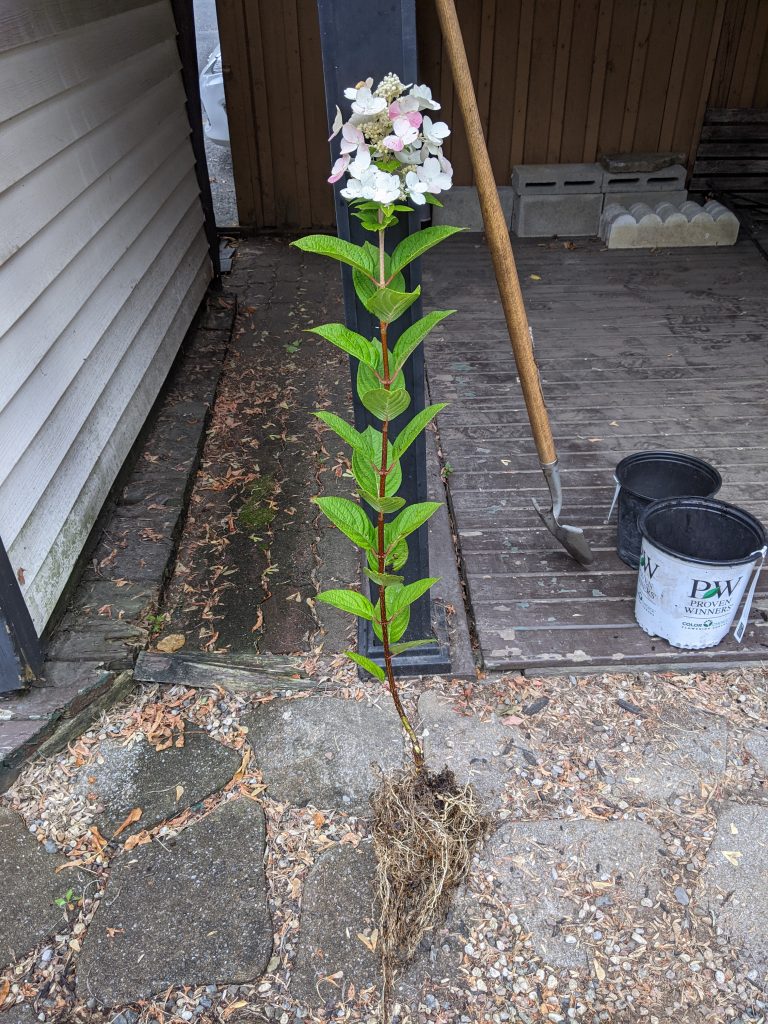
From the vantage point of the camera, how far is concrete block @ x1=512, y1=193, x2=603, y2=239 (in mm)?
6297

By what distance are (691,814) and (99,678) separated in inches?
71.4

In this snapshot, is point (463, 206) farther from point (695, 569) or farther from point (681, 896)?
point (681, 896)

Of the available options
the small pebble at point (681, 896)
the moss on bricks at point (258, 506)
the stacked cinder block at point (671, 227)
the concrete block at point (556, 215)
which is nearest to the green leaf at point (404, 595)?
the small pebble at point (681, 896)

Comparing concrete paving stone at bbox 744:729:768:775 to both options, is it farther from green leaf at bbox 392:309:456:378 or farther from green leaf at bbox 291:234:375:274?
green leaf at bbox 291:234:375:274

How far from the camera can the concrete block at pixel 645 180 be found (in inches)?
246

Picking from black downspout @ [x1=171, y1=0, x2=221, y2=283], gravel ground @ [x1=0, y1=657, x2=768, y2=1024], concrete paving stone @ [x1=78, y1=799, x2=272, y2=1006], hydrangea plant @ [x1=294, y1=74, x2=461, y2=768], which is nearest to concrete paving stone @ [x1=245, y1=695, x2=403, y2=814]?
gravel ground @ [x1=0, y1=657, x2=768, y2=1024]

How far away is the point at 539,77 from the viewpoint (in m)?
6.09

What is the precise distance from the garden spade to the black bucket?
157 millimetres

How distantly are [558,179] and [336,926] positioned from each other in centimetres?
583

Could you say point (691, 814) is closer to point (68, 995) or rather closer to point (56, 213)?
point (68, 995)

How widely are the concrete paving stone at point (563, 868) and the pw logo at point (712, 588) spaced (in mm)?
749

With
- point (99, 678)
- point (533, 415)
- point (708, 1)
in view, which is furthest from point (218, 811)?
point (708, 1)

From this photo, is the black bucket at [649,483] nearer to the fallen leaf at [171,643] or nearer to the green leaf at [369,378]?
Result: the green leaf at [369,378]

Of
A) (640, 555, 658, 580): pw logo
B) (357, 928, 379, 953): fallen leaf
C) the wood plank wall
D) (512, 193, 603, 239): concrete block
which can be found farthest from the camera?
(512, 193, 603, 239): concrete block
